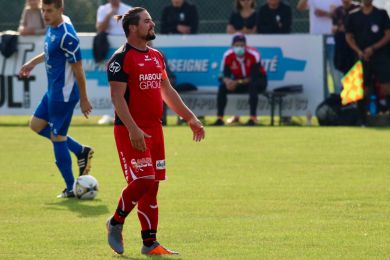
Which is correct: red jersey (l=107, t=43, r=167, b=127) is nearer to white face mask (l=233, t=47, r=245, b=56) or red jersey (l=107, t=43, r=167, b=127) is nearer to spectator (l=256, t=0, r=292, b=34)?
white face mask (l=233, t=47, r=245, b=56)

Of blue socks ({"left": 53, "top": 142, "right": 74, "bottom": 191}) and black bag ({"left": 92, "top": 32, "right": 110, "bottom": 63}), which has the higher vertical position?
black bag ({"left": 92, "top": 32, "right": 110, "bottom": 63})

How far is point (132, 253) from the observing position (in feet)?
28.8

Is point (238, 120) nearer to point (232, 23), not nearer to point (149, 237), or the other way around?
point (232, 23)

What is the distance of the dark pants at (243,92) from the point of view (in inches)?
829

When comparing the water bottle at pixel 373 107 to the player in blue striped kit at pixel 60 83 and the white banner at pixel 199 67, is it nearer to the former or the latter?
the white banner at pixel 199 67

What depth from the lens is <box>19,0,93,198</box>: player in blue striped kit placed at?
11820 millimetres

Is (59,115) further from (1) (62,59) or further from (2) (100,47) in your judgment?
(2) (100,47)

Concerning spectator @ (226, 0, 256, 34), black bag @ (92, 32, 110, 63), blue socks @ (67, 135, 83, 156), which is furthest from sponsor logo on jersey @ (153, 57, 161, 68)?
spectator @ (226, 0, 256, 34)

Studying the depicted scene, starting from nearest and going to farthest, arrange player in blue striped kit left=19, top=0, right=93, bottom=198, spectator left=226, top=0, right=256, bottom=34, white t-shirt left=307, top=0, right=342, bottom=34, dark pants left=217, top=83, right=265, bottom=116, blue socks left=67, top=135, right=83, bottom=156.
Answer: player in blue striped kit left=19, top=0, right=93, bottom=198, blue socks left=67, top=135, right=83, bottom=156, dark pants left=217, top=83, right=265, bottom=116, white t-shirt left=307, top=0, right=342, bottom=34, spectator left=226, top=0, right=256, bottom=34

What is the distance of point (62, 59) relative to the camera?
39.7ft

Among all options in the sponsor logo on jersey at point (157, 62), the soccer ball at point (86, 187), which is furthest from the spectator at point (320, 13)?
the sponsor logo on jersey at point (157, 62)

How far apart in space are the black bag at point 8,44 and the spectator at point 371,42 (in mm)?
6509

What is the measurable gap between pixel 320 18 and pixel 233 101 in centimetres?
236

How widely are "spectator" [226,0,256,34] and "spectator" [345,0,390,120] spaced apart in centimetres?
242
